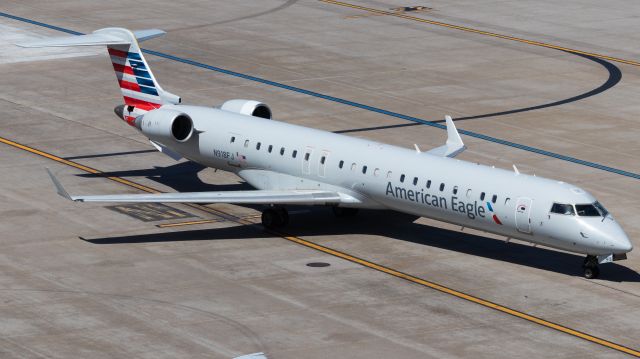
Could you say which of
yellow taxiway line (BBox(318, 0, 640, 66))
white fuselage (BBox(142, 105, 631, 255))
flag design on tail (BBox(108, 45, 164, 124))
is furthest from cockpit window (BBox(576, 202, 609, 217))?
yellow taxiway line (BBox(318, 0, 640, 66))

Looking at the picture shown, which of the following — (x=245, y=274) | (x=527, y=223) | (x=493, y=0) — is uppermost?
(x=493, y=0)

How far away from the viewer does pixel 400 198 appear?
33.9 m

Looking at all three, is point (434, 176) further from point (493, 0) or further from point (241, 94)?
point (493, 0)

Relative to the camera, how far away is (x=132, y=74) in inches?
1558

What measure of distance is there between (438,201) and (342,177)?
3.07 meters

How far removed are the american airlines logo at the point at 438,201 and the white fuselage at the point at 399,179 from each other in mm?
25

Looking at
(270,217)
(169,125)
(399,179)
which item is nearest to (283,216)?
(270,217)

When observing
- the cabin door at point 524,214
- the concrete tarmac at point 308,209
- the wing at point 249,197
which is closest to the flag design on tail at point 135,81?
the concrete tarmac at point 308,209

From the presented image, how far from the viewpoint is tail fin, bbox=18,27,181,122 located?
39219mm

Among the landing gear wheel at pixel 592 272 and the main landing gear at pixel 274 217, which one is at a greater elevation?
the landing gear wheel at pixel 592 272

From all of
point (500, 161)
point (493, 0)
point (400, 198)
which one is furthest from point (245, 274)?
point (493, 0)

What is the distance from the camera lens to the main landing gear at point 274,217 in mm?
35312

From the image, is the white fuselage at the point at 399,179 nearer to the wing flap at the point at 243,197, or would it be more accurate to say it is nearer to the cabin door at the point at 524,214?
the cabin door at the point at 524,214

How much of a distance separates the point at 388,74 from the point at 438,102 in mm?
4880
